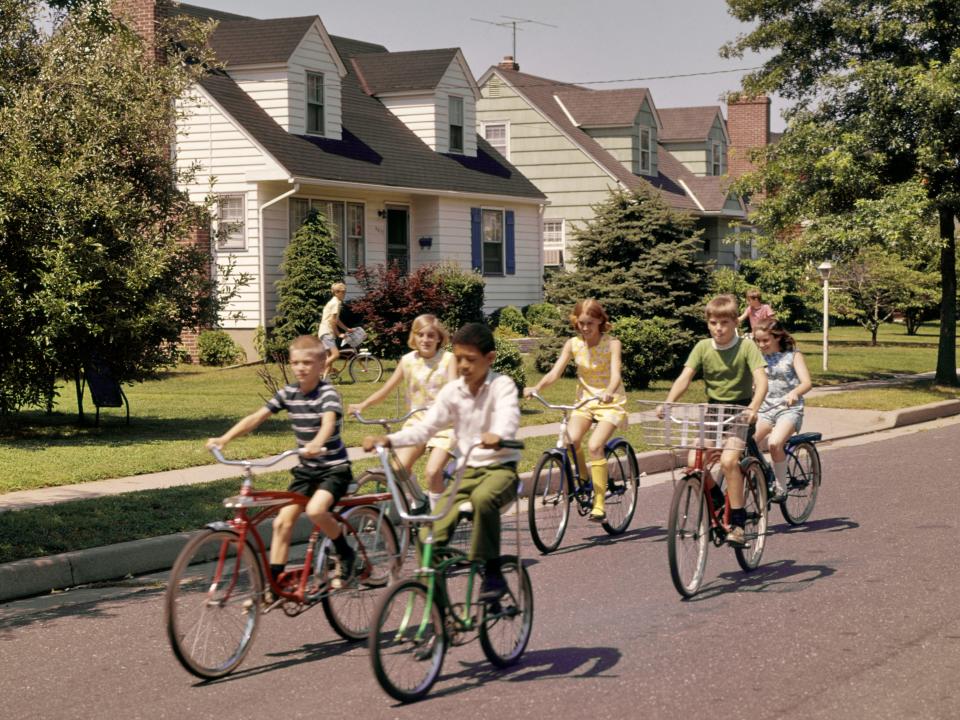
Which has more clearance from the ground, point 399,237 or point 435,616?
point 399,237

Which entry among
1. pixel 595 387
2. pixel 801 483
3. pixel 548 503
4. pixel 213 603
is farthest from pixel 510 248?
pixel 213 603

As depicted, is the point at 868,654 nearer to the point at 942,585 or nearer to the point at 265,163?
the point at 942,585

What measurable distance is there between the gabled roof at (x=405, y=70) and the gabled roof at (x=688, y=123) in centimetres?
1510

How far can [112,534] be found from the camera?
9.77 m

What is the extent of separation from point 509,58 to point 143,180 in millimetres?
32907

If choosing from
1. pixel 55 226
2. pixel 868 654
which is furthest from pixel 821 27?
pixel 868 654

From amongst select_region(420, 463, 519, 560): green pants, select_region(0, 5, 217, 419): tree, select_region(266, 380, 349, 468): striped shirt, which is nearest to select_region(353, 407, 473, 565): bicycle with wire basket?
select_region(420, 463, 519, 560): green pants

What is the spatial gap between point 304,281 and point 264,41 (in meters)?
6.78

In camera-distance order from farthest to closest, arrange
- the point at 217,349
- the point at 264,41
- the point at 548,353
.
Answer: the point at 264,41 → the point at 217,349 → the point at 548,353

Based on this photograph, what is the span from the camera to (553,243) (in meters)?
42.9

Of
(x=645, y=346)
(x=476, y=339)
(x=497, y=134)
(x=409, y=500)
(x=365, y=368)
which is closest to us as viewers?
(x=476, y=339)

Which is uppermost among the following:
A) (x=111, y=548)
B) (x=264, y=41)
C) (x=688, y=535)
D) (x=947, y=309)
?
(x=264, y=41)

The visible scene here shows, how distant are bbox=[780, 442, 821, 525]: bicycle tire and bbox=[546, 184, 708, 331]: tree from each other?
13189 millimetres

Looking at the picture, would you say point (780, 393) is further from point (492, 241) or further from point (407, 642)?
point (492, 241)
